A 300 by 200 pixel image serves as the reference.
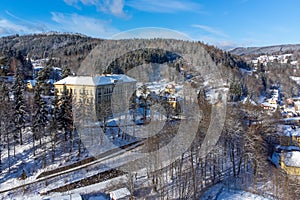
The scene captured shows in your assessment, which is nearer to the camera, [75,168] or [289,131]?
[75,168]

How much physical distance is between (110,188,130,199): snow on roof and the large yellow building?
753 cm

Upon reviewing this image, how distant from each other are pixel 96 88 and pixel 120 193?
9.74 meters

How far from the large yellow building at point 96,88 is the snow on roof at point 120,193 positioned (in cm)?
753

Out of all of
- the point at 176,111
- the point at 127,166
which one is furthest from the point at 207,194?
the point at 176,111

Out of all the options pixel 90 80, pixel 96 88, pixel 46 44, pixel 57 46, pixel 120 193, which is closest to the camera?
pixel 120 193

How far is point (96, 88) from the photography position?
62.0 feet

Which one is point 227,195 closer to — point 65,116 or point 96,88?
point 65,116

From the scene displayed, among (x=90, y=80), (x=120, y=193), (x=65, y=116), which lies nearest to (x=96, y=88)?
(x=90, y=80)

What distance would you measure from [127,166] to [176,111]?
6.41 m

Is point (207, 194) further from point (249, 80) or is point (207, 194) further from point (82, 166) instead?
point (249, 80)

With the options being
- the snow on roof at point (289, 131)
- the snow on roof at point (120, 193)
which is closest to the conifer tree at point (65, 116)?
the snow on roof at point (120, 193)

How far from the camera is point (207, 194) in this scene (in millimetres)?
11711

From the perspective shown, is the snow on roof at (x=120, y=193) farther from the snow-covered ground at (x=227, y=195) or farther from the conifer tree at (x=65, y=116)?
the conifer tree at (x=65, y=116)

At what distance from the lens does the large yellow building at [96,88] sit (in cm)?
1881
